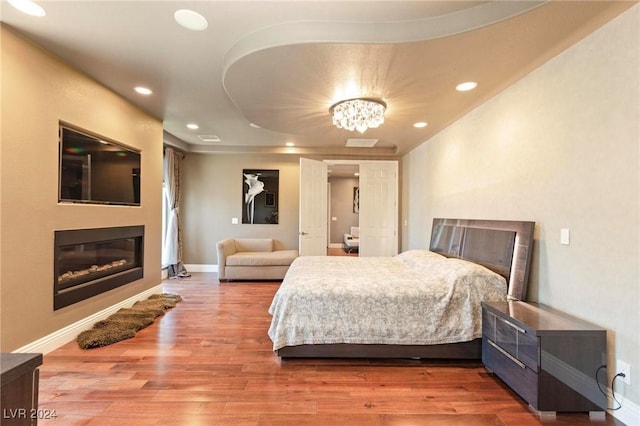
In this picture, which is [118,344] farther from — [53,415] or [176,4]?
[176,4]

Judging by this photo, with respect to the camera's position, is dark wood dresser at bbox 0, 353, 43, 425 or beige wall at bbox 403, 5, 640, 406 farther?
beige wall at bbox 403, 5, 640, 406

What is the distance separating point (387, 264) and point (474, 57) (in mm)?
2237

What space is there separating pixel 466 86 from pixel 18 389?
3.33 m

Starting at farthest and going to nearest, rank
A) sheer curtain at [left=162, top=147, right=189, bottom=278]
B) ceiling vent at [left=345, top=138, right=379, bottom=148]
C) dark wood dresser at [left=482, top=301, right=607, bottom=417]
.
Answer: sheer curtain at [left=162, top=147, right=189, bottom=278] < ceiling vent at [left=345, top=138, right=379, bottom=148] < dark wood dresser at [left=482, top=301, right=607, bottom=417]

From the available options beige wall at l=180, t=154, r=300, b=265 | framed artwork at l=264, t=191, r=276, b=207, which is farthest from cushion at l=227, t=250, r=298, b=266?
framed artwork at l=264, t=191, r=276, b=207

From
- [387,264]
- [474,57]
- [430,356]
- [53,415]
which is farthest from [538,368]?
[53,415]

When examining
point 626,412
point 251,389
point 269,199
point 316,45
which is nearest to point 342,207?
point 269,199

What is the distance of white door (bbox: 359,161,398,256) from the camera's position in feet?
18.7

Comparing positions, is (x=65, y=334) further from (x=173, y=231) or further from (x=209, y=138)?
(x=209, y=138)

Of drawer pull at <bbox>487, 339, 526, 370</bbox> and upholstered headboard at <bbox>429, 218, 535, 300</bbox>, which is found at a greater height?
upholstered headboard at <bbox>429, 218, 535, 300</bbox>

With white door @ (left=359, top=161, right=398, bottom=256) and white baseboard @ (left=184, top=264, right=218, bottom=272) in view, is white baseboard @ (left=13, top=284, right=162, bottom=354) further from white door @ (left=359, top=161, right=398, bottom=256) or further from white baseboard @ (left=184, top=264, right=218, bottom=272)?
white door @ (left=359, top=161, right=398, bottom=256)

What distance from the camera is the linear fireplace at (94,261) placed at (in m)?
2.67

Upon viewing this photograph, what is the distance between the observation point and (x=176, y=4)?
1.90m

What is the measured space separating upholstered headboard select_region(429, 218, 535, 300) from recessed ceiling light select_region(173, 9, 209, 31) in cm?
297
